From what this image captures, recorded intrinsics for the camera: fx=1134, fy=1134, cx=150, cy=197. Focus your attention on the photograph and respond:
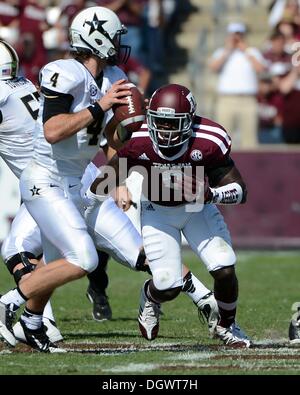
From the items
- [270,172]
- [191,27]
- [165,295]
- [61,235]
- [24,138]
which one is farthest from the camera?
[191,27]

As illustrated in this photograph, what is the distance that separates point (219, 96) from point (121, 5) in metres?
1.64

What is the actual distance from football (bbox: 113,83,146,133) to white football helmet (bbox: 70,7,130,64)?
27 cm

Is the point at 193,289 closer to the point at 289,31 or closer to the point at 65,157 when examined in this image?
the point at 65,157

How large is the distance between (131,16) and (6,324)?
314 inches

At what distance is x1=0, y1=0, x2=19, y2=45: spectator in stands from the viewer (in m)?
12.9

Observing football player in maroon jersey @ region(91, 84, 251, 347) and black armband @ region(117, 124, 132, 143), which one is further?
black armband @ region(117, 124, 132, 143)

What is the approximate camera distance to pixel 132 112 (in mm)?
6086

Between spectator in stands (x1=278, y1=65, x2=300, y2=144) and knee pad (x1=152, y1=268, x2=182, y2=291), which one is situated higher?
knee pad (x1=152, y1=268, x2=182, y2=291)

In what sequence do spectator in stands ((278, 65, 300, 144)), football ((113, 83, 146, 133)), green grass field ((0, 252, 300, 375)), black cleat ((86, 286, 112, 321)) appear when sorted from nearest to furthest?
1. green grass field ((0, 252, 300, 375))
2. football ((113, 83, 146, 133))
3. black cleat ((86, 286, 112, 321))
4. spectator in stands ((278, 65, 300, 144))

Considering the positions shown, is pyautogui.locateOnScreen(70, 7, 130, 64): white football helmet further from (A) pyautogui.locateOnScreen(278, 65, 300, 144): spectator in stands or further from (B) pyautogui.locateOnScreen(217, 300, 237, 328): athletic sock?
(A) pyautogui.locateOnScreen(278, 65, 300, 144): spectator in stands

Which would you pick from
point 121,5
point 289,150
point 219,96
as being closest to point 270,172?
point 289,150

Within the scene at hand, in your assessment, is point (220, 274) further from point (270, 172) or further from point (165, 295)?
point (270, 172)

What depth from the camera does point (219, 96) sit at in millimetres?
12758

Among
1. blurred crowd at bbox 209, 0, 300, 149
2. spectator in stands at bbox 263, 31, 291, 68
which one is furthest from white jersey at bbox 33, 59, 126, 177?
spectator in stands at bbox 263, 31, 291, 68
